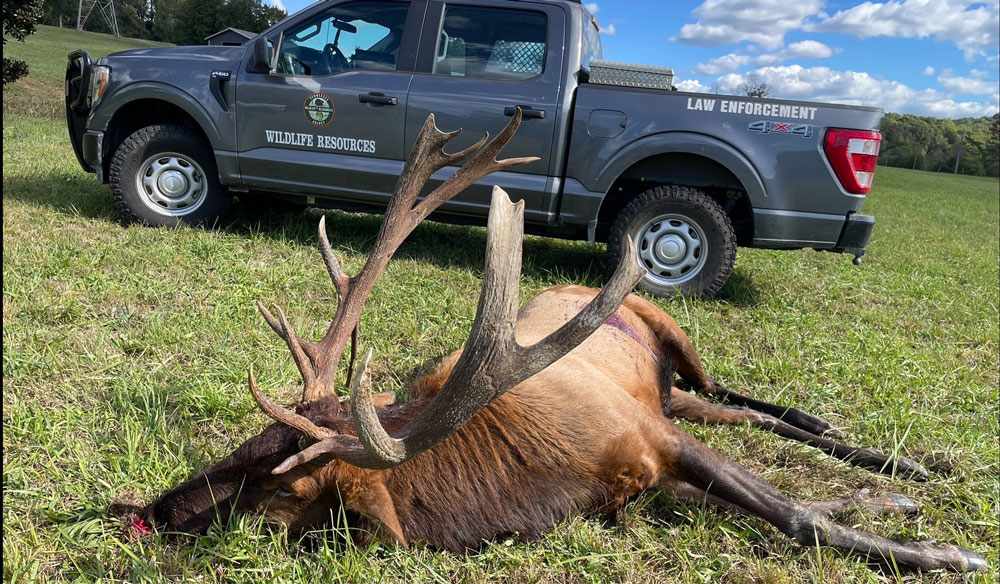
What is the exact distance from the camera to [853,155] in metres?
4.63

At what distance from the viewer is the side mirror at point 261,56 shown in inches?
203

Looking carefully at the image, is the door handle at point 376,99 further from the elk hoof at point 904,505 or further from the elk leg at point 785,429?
the elk hoof at point 904,505

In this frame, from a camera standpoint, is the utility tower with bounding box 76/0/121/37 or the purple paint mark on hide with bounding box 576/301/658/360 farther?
the utility tower with bounding box 76/0/121/37

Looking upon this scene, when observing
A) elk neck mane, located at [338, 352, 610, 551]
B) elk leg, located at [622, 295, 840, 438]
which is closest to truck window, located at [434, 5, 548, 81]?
elk leg, located at [622, 295, 840, 438]

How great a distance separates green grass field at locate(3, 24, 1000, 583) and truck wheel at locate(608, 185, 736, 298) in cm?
30

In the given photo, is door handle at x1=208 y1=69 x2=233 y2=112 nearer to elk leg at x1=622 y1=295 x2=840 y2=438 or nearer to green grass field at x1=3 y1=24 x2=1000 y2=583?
green grass field at x1=3 y1=24 x2=1000 y2=583

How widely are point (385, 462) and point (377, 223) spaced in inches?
208

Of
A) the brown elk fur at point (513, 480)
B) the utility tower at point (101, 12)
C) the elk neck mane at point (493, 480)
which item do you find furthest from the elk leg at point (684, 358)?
the utility tower at point (101, 12)

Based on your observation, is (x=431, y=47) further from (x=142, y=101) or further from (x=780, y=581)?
(x=780, y=581)

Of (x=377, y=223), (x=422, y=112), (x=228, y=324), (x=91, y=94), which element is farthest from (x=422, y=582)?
(x=91, y=94)

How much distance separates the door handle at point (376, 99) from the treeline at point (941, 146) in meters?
75.0

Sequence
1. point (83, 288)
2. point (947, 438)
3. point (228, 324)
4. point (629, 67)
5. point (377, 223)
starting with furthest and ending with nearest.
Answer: point (377, 223) < point (629, 67) < point (83, 288) < point (228, 324) < point (947, 438)

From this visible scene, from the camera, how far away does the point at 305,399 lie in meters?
2.05

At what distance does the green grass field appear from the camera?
208 cm
